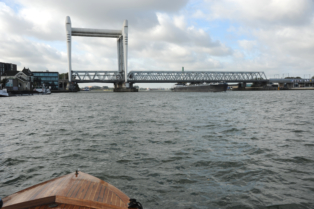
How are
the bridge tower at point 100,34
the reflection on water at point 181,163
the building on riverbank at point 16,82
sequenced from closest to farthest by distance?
the reflection on water at point 181,163 < the building on riverbank at point 16,82 < the bridge tower at point 100,34

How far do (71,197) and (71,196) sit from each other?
0.04m

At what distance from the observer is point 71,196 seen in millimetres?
4242

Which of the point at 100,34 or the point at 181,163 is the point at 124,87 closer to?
the point at 100,34

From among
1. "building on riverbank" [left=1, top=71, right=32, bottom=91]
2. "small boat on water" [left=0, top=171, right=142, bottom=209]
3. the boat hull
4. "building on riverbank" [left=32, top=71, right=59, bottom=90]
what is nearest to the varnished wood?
"small boat on water" [left=0, top=171, right=142, bottom=209]

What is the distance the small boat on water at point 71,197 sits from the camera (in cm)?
406

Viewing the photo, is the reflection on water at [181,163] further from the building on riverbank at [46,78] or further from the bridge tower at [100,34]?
the building on riverbank at [46,78]

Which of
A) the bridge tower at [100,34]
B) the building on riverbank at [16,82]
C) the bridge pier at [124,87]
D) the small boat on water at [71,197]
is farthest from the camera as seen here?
the bridge pier at [124,87]

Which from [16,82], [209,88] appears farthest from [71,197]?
[209,88]

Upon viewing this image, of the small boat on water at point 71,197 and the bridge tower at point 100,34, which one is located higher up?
the bridge tower at point 100,34

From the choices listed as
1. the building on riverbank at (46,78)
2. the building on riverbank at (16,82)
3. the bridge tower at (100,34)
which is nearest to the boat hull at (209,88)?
the bridge tower at (100,34)

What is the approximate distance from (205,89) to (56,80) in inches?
3662

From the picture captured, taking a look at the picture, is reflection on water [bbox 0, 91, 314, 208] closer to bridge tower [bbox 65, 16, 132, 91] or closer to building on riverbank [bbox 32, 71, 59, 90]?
bridge tower [bbox 65, 16, 132, 91]

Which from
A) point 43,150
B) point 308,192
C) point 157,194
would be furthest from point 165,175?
point 43,150

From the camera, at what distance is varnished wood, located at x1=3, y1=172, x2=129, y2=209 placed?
407cm
